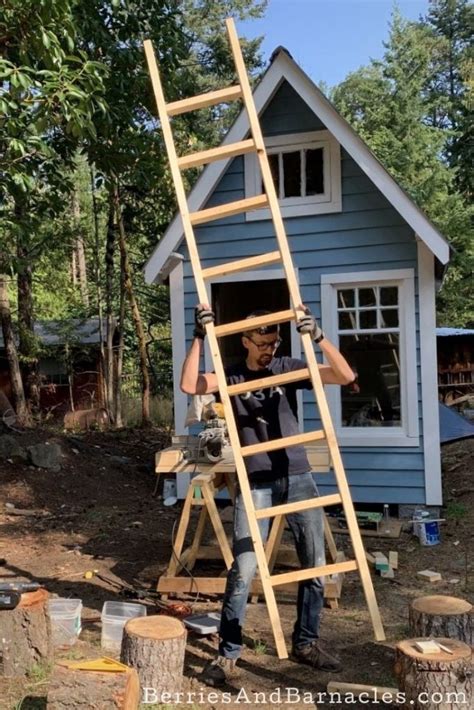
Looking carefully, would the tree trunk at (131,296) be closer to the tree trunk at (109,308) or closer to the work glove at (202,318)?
the tree trunk at (109,308)

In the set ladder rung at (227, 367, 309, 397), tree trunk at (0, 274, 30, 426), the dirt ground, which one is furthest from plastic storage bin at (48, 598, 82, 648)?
tree trunk at (0, 274, 30, 426)

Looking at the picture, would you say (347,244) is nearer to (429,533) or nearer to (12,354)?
(429,533)

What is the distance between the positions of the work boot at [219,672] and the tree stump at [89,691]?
2.19 feet

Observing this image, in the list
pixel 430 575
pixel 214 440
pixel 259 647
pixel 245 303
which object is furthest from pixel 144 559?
pixel 245 303

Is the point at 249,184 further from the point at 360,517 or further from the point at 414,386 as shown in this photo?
the point at 360,517

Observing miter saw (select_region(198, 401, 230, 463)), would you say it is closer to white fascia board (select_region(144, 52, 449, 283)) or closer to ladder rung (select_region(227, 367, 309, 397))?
ladder rung (select_region(227, 367, 309, 397))

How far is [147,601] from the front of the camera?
4.77 m

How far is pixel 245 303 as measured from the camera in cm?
1022

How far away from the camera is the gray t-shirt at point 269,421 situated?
3.54 m

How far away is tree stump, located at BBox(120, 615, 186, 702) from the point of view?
3275 mm

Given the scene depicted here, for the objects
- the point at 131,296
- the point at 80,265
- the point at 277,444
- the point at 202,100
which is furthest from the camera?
the point at 80,265

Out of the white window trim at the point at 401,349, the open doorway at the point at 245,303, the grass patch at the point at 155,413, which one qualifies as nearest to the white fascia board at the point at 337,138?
the white window trim at the point at 401,349

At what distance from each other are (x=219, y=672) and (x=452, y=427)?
17.7 ft

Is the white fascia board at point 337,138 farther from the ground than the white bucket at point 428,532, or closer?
farther from the ground
